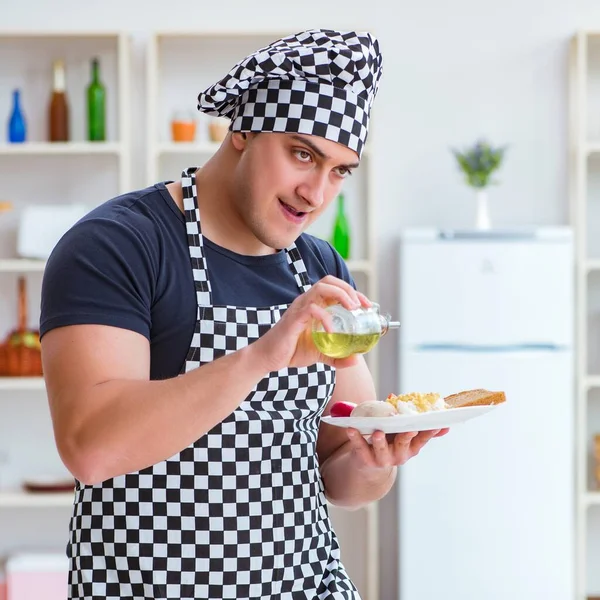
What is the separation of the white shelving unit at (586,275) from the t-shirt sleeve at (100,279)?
3.10 m

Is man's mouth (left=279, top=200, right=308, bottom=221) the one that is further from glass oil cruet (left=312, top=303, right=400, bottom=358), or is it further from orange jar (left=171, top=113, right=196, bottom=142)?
orange jar (left=171, top=113, right=196, bottom=142)

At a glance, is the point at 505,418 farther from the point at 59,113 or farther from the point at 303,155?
the point at 303,155

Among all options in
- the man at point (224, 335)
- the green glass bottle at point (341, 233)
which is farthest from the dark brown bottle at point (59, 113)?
the man at point (224, 335)

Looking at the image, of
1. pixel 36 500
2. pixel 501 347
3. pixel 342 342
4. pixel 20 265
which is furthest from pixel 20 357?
pixel 342 342

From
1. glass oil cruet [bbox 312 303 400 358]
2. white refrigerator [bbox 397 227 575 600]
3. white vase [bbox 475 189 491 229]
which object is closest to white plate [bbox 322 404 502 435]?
glass oil cruet [bbox 312 303 400 358]

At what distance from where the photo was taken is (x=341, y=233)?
4.36 metres

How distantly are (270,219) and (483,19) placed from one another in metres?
3.33

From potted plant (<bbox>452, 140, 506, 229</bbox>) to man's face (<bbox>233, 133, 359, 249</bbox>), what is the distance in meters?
2.79

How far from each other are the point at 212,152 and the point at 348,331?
3.18 m

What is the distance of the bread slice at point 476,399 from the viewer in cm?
167

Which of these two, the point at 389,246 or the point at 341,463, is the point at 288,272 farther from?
the point at 389,246

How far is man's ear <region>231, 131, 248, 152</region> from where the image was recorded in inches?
62.7

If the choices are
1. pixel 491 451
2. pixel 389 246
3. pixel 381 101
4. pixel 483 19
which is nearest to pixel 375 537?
pixel 491 451

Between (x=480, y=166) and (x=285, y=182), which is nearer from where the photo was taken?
(x=285, y=182)
